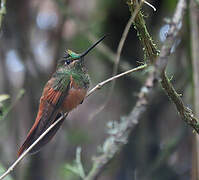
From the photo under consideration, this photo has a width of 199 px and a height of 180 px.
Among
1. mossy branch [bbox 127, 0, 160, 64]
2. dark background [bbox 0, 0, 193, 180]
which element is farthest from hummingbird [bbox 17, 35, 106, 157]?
mossy branch [bbox 127, 0, 160, 64]

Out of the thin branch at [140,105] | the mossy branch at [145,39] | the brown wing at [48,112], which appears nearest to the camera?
the thin branch at [140,105]

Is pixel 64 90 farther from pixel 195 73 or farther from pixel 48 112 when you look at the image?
pixel 195 73

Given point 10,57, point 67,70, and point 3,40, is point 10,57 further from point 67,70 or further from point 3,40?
point 67,70

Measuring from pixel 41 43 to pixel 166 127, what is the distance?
1.90 meters

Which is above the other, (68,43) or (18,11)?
(18,11)

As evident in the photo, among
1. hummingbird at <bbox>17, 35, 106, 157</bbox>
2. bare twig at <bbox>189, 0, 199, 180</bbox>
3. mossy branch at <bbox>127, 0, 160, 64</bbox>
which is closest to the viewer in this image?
mossy branch at <bbox>127, 0, 160, 64</bbox>

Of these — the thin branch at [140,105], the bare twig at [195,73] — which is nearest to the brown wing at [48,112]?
the thin branch at [140,105]

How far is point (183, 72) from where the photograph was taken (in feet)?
12.3

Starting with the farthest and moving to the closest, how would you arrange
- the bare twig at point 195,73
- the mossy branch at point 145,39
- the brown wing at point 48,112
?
the brown wing at point 48,112
the bare twig at point 195,73
the mossy branch at point 145,39

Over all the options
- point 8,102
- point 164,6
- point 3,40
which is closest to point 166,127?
point 164,6

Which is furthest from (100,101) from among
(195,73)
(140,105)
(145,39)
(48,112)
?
(140,105)

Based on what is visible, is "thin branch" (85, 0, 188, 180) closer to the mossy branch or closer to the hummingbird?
the mossy branch

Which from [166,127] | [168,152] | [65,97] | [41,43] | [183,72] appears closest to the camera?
[65,97]

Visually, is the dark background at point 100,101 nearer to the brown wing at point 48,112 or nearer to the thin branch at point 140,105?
the brown wing at point 48,112
